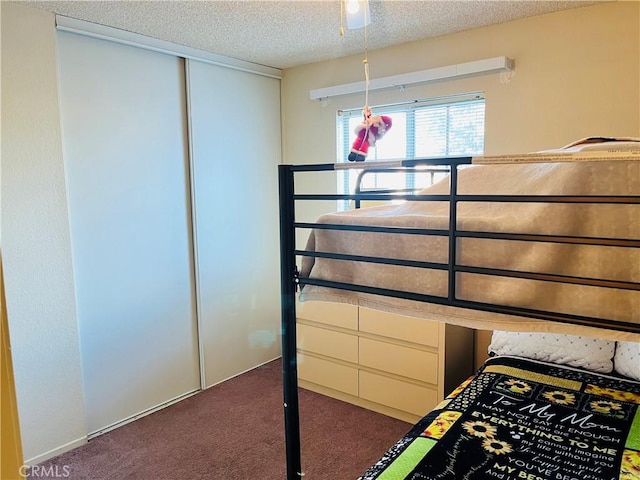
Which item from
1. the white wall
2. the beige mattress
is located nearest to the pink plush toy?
the beige mattress

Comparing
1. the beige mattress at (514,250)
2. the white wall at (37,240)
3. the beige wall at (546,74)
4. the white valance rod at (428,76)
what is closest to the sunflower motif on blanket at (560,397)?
the beige wall at (546,74)

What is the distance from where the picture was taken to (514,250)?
3.36 feet

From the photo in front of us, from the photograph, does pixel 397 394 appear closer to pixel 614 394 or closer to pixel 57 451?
pixel 614 394

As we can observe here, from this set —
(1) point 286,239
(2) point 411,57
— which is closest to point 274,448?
(1) point 286,239

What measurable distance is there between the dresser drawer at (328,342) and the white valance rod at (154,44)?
1.86 metres

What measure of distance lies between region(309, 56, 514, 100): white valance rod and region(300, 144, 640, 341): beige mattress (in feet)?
5.03

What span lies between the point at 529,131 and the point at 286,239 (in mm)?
1839

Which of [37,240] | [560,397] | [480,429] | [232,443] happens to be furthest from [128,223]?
[560,397]

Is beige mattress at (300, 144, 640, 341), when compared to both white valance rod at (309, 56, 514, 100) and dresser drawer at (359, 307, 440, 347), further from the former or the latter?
white valance rod at (309, 56, 514, 100)

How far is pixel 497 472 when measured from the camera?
4.62 feet

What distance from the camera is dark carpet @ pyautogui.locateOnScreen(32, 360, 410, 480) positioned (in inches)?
88.8

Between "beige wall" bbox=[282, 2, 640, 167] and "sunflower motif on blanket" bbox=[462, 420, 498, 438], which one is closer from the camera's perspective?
"sunflower motif on blanket" bbox=[462, 420, 498, 438]

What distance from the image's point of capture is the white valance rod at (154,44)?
237 centimetres

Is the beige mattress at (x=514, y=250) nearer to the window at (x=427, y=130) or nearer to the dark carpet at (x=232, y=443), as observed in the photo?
the dark carpet at (x=232, y=443)
